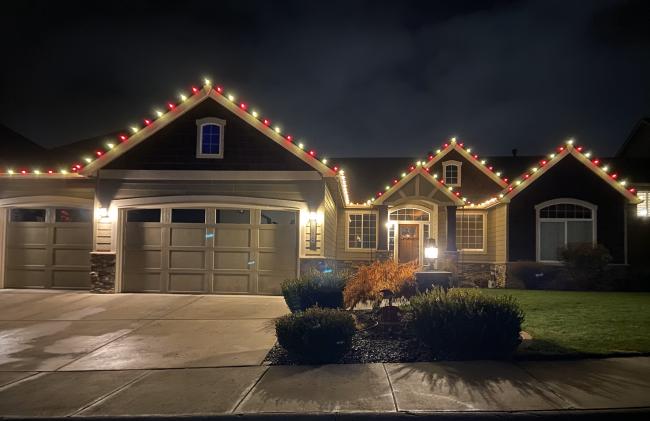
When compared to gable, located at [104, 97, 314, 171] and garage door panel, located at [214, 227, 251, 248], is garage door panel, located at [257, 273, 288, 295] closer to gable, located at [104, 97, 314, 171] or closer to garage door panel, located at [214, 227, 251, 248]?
garage door panel, located at [214, 227, 251, 248]

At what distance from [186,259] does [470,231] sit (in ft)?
38.1

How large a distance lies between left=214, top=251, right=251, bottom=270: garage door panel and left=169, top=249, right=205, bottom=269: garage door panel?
43cm

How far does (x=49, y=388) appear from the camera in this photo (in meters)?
5.54

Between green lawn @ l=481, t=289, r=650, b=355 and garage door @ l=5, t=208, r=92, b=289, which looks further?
garage door @ l=5, t=208, r=92, b=289

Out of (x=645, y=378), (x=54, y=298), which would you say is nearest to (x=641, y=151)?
(x=645, y=378)

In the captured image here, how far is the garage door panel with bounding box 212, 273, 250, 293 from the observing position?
41.5 feet

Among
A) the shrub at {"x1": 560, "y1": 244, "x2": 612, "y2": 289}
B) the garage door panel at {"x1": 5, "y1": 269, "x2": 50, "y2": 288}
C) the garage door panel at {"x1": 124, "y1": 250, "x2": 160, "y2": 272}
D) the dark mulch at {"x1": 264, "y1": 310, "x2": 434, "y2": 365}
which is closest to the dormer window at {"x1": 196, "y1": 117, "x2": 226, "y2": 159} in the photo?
the garage door panel at {"x1": 124, "y1": 250, "x2": 160, "y2": 272}

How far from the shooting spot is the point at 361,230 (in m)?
19.2

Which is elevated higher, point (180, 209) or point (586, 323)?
point (180, 209)

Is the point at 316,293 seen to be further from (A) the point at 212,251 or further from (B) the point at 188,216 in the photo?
(B) the point at 188,216

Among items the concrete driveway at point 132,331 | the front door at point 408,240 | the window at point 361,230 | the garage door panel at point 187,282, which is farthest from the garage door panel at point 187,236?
the front door at point 408,240

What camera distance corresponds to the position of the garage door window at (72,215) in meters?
13.6

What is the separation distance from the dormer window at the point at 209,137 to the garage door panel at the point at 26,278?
6.07 metres

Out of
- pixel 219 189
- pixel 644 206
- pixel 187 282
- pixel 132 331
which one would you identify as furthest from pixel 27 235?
pixel 644 206
